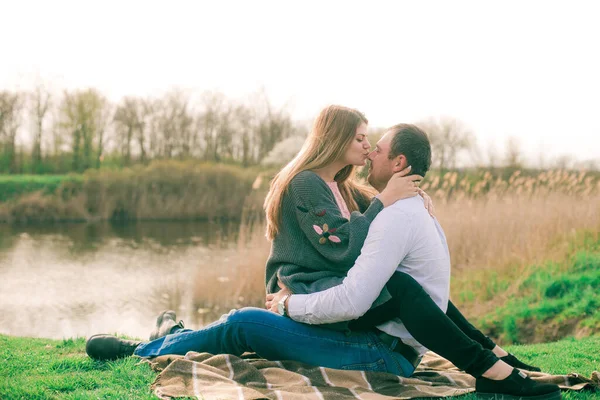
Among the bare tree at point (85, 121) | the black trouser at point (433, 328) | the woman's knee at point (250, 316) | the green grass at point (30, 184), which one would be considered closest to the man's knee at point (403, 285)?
the black trouser at point (433, 328)

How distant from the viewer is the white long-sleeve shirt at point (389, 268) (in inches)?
102

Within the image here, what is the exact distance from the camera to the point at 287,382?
2.78 m

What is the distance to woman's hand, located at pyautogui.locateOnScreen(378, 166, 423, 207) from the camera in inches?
109

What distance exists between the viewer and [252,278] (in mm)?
8734

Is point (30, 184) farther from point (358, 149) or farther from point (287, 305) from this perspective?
point (287, 305)

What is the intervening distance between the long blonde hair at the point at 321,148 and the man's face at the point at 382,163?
0.62 feet

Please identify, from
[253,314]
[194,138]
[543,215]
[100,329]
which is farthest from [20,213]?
[253,314]

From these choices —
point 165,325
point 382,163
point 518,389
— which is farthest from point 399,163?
point 165,325

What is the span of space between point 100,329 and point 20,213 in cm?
1143

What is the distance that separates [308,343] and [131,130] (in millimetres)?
21871

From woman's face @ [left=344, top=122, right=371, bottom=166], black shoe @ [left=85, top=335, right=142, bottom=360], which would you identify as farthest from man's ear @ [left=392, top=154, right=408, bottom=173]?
black shoe @ [left=85, top=335, right=142, bottom=360]

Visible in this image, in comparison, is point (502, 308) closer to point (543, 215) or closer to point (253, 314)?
point (543, 215)

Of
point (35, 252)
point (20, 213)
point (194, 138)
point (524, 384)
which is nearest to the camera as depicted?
point (524, 384)

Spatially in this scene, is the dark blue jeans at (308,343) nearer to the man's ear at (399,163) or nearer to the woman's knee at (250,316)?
the woman's knee at (250,316)
